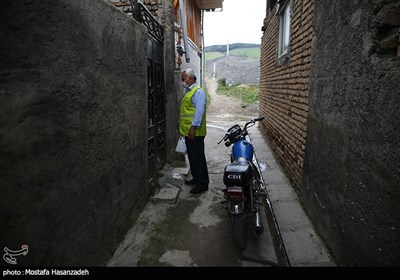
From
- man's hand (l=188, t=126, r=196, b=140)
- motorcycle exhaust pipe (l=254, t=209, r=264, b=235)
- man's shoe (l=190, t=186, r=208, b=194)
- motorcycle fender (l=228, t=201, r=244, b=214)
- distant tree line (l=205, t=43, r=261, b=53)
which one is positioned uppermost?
distant tree line (l=205, t=43, r=261, b=53)

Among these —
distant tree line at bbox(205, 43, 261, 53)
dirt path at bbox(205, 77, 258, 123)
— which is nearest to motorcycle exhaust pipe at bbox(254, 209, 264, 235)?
dirt path at bbox(205, 77, 258, 123)

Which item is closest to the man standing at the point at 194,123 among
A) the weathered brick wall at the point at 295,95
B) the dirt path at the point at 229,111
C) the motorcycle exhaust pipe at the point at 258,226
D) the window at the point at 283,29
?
the weathered brick wall at the point at 295,95

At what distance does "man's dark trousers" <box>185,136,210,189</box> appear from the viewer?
13.8 feet

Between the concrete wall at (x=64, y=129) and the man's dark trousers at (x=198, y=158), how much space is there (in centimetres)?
138

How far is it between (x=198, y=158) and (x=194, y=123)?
2.06 ft

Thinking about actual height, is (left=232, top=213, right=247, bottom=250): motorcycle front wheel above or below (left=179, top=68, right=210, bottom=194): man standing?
below

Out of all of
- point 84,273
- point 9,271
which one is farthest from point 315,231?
point 9,271

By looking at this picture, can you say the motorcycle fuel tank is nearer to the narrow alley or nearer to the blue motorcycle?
the blue motorcycle

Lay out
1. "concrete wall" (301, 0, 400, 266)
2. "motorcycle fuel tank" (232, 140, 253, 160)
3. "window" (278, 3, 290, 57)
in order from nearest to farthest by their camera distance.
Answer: "concrete wall" (301, 0, 400, 266), "motorcycle fuel tank" (232, 140, 253, 160), "window" (278, 3, 290, 57)

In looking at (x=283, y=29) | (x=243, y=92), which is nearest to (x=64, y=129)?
(x=283, y=29)

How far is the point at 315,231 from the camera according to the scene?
3.08 metres

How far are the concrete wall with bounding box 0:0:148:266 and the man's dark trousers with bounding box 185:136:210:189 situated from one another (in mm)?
1383

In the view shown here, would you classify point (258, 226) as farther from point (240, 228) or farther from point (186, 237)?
point (186, 237)

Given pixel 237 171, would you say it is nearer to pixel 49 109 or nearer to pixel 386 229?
pixel 386 229
